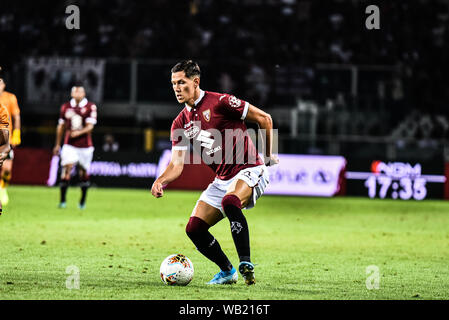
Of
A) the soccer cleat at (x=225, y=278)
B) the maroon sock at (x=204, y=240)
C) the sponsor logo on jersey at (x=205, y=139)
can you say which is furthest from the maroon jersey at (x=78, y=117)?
the soccer cleat at (x=225, y=278)

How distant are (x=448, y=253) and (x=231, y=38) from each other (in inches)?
729

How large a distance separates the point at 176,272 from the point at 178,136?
49.9 inches

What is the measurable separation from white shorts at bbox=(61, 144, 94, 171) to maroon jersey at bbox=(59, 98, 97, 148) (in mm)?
88

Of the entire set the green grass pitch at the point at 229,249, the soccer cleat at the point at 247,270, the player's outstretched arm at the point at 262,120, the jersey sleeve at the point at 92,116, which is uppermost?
the jersey sleeve at the point at 92,116

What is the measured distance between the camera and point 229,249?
1059 centimetres

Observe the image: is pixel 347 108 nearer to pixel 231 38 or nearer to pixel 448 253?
pixel 231 38

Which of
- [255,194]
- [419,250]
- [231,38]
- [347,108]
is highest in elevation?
[231,38]

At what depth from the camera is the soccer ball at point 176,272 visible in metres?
7.18

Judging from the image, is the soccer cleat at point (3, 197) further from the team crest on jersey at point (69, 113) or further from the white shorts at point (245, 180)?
the white shorts at point (245, 180)

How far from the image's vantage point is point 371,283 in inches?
297
